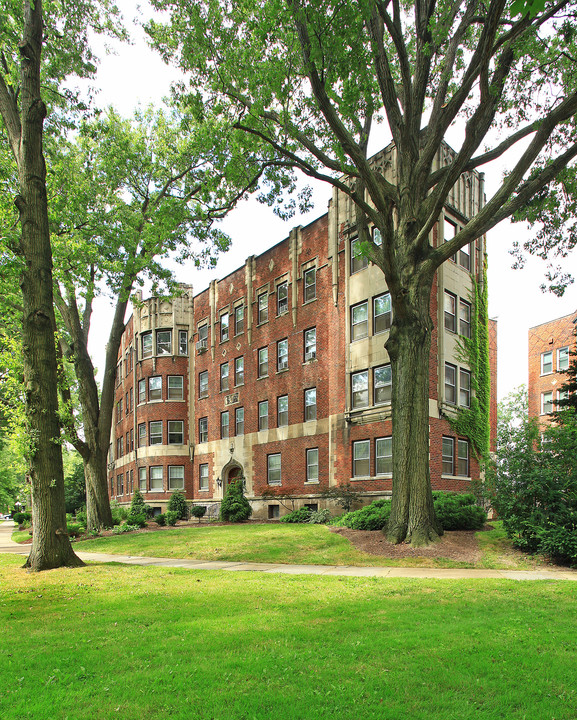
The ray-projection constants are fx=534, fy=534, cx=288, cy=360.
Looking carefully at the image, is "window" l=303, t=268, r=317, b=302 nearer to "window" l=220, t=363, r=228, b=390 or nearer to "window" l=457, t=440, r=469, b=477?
"window" l=220, t=363, r=228, b=390

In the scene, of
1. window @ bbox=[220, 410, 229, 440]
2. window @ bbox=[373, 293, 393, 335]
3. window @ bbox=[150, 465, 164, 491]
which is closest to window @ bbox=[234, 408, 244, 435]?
window @ bbox=[220, 410, 229, 440]

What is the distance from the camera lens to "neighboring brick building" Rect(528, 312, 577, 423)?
135ft

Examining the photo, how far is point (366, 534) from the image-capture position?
52.6 feet

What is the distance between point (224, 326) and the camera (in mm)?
35656

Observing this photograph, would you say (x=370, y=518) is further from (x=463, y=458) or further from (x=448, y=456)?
(x=463, y=458)

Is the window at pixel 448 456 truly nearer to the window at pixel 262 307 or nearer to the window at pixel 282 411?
the window at pixel 282 411

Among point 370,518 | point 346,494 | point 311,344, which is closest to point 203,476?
point 311,344

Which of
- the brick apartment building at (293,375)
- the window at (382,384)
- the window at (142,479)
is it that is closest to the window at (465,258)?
the brick apartment building at (293,375)

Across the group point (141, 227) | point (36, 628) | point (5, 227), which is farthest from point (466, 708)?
point (141, 227)

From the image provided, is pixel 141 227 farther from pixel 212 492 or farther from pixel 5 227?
pixel 212 492

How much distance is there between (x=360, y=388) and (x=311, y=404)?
3.99 metres

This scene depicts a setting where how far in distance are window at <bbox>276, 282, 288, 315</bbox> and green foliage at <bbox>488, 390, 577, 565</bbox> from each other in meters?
17.0

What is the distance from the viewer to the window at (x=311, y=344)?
27125 mm

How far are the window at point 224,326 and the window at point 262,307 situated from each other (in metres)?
4.01
